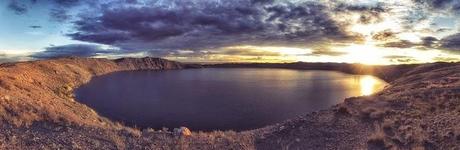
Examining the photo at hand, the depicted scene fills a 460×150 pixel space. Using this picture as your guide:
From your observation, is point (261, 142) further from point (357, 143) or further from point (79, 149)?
point (79, 149)

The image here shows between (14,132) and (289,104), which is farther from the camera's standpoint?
(289,104)

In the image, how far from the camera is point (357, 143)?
79.9 ft

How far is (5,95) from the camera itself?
3162 cm

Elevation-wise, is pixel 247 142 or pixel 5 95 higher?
pixel 5 95

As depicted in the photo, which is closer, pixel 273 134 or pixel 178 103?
pixel 273 134

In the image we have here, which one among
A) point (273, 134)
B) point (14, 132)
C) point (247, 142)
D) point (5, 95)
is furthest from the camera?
point (5, 95)

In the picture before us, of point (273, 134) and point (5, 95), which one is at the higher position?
point (5, 95)

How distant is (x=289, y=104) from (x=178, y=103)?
19.4 meters

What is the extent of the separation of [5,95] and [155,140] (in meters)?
14.3

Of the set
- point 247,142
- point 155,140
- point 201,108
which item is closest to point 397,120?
point 247,142

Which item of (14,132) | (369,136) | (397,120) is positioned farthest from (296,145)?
(14,132)

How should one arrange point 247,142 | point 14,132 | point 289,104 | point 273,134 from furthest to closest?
point 289,104 → point 273,134 → point 247,142 → point 14,132

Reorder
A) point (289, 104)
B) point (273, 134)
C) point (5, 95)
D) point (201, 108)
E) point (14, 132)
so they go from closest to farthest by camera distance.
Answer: point (14, 132) < point (273, 134) < point (5, 95) < point (201, 108) < point (289, 104)

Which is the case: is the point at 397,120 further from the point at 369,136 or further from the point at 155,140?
the point at 155,140
